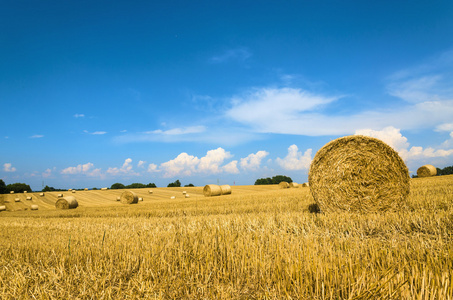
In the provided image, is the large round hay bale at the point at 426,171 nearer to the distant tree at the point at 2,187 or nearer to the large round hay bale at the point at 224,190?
the large round hay bale at the point at 224,190

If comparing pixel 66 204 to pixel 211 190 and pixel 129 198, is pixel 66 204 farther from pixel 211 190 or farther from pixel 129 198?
pixel 211 190

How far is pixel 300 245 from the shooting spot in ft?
10.8

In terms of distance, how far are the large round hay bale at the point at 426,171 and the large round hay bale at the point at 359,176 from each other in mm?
20389

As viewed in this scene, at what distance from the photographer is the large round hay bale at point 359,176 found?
7.32 meters

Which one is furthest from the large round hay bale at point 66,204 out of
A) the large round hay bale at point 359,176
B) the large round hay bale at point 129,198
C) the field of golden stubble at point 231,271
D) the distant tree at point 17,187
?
the distant tree at point 17,187


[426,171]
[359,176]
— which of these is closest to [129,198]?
[359,176]

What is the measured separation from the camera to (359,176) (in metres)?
7.72

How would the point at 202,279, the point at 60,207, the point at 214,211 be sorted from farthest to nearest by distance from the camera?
1. the point at 60,207
2. the point at 214,211
3. the point at 202,279

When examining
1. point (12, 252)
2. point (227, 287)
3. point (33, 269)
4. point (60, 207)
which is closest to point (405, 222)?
point (227, 287)

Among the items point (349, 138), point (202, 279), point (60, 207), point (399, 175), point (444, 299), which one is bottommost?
point (60, 207)

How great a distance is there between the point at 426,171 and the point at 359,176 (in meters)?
21.0

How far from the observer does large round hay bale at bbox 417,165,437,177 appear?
23.0m

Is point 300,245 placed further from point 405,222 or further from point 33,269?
point 33,269

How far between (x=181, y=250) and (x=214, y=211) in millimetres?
6844
